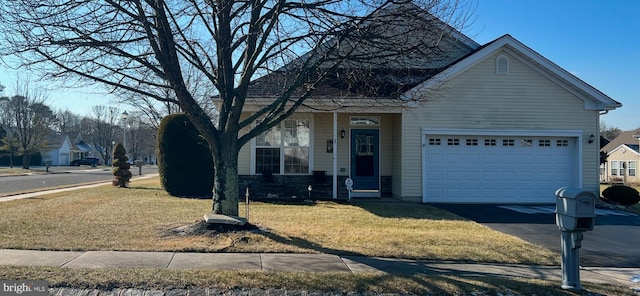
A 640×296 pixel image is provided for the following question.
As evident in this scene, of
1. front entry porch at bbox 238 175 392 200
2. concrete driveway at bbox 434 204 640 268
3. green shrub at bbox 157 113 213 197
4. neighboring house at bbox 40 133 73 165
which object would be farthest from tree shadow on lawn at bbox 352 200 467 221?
neighboring house at bbox 40 133 73 165

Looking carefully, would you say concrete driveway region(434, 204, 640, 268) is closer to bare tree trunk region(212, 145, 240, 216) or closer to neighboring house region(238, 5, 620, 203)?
neighboring house region(238, 5, 620, 203)

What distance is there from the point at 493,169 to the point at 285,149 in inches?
282

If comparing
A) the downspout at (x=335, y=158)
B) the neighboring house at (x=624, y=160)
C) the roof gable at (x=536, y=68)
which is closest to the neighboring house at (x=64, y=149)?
the downspout at (x=335, y=158)

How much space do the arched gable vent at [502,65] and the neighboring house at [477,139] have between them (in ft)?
0.10

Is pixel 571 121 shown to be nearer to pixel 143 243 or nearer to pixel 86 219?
pixel 143 243

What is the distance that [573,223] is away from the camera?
18.2ft

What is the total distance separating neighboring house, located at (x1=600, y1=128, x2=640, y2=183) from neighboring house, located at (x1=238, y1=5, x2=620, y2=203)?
110ft

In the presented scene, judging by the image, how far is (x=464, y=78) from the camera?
14.7 metres

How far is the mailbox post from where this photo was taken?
5.48 m

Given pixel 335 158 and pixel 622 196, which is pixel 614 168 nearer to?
pixel 622 196

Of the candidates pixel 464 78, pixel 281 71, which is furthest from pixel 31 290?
pixel 464 78

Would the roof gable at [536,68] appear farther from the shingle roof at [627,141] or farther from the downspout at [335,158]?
the shingle roof at [627,141]

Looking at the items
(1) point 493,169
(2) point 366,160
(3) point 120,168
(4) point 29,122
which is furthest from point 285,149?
(4) point 29,122

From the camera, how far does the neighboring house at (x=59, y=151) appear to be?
69.8m
